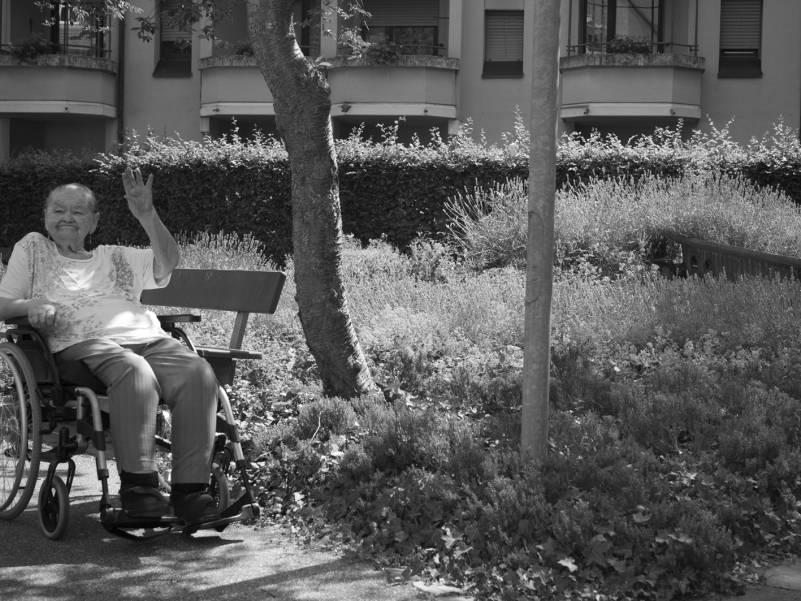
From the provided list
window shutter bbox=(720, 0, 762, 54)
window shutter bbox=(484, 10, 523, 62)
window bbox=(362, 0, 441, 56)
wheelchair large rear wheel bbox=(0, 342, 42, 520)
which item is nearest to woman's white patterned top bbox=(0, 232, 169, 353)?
wheelchair large rear wheel bbox=(0, 342, 42, 520)

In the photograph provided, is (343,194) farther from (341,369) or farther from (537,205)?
(537,205)

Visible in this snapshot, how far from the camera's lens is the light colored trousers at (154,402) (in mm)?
4297

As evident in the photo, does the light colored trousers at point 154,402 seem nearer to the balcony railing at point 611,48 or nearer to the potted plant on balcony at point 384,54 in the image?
the potted plant on balcony at point 384,54

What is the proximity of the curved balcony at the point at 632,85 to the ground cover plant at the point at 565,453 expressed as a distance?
15672mm

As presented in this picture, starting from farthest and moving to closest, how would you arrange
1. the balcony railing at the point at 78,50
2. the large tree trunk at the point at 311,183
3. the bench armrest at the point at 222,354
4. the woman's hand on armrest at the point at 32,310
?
the balcony railing at the point at 78,50
the large tree trunk at the point at 311,183
the bench armrest at the point at 222,354
the woman's hand on armrest at the point at 32,310

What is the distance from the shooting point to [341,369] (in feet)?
19.8

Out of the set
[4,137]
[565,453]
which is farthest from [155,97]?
[565,453]

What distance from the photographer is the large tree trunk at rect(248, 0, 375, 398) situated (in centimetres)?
591

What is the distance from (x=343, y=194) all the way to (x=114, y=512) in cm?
1332

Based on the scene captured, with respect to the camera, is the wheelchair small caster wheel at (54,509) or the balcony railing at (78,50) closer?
the wheelchair small caster wheel at (54,509)

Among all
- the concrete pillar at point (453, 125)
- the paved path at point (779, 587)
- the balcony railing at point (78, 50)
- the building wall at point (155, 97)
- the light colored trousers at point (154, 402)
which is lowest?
the paved path at point (779, 587)

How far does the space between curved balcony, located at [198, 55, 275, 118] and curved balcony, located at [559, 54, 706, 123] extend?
714 centimetres

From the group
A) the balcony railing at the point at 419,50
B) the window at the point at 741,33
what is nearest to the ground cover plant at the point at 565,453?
the balcony railing at the point at 419,50

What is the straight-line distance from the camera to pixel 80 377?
465 cm
